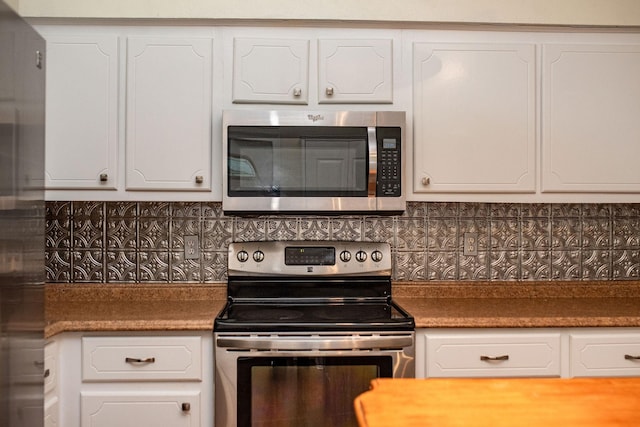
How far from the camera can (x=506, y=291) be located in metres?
2.49

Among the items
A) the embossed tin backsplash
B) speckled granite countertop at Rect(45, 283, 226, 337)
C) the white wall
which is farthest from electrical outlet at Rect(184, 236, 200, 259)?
the white wall

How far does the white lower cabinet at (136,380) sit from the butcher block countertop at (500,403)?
3.53 ft

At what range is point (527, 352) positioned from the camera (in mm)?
1948

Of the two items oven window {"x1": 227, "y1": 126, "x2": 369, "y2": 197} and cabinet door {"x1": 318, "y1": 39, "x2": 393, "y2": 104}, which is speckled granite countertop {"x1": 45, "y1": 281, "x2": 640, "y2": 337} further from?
cabinet door {"x1": 318, "y1": 39, "x2": 393, "y2": 104}

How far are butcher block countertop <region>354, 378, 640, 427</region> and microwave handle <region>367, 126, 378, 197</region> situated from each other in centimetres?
117

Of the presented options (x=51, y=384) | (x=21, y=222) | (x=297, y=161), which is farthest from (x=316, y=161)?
(x=51, y=384)

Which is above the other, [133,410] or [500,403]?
[500,403]

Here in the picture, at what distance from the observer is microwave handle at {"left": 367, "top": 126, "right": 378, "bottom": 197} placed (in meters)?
2.10

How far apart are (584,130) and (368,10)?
3.54 feet

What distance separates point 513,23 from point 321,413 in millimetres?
1799

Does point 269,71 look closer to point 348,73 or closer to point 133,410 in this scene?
point 348,73

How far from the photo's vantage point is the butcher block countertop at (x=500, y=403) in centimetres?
82

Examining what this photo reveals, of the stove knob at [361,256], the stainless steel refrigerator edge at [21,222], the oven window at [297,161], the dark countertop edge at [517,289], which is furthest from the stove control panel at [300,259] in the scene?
the stainless steel refrigerator edge at [21,222]

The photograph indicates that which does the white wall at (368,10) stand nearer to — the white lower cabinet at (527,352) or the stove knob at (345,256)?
the stove knob at (345,256)
